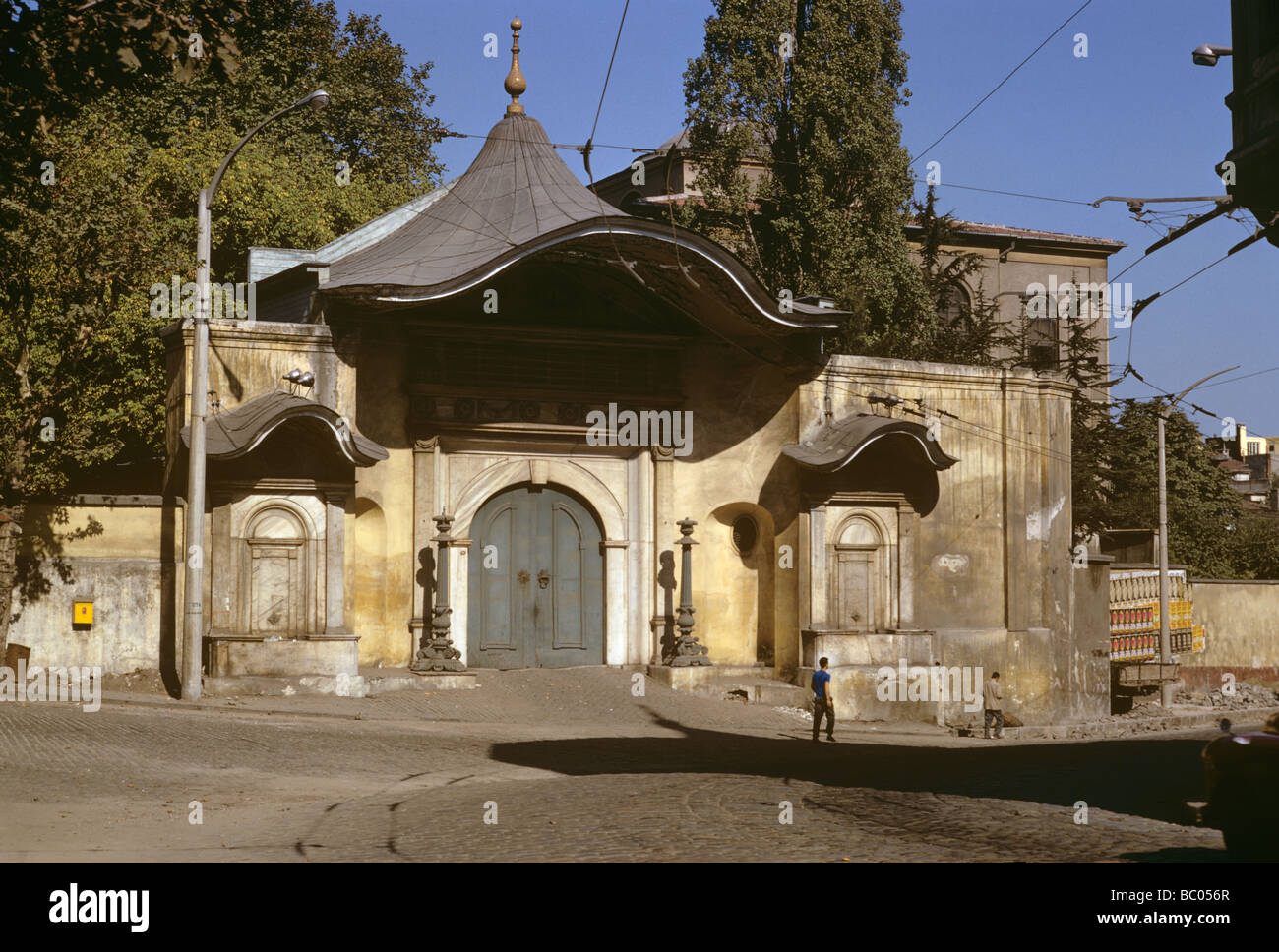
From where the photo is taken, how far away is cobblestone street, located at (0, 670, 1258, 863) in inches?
436

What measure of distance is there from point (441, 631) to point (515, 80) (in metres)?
10.6

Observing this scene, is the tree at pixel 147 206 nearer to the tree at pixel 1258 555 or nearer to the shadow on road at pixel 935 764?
the shadow on road at pixel 935 764

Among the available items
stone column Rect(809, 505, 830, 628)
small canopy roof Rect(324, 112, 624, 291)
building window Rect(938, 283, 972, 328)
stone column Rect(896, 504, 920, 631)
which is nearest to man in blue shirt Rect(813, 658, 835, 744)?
stone column Rect(809, 505, 830, 628)

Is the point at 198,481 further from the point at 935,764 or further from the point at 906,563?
the point at 906,563

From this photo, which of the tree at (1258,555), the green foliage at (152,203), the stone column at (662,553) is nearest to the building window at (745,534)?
the stone column at (662,553)

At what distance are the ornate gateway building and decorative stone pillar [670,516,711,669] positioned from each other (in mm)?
62

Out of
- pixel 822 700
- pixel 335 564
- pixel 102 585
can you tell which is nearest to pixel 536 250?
pixel 335 564

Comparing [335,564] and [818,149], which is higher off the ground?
[818,149]

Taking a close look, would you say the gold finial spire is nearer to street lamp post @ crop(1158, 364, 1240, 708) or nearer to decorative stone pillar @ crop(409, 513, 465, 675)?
decorative stone pillar @ crop(409, 513, 465, 675)

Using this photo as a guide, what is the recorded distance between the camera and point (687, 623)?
25.4 metres

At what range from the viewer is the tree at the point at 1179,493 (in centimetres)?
4009

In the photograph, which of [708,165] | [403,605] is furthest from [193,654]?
[708,165]

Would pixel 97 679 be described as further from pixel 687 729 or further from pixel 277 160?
pixel 277 160

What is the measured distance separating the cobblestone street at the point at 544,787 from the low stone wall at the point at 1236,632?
18924mm
